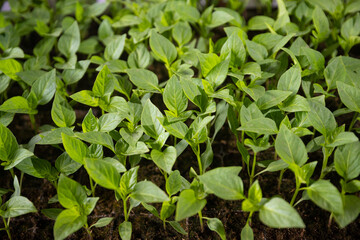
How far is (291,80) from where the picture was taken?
906mm

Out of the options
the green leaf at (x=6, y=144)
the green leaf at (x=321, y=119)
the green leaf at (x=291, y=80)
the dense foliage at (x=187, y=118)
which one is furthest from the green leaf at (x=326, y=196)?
the green leaf at (x=6, y=144)

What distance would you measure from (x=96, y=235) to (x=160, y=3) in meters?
0.81

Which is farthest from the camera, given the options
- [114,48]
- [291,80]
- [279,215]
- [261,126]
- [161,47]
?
[114,48]

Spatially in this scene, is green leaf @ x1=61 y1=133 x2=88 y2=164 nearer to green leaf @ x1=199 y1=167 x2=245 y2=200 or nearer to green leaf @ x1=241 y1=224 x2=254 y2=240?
green leaf @ x1=199 y1=167 x2=245 y2=200

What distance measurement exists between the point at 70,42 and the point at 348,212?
3.09 ft

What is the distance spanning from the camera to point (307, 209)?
919 mm

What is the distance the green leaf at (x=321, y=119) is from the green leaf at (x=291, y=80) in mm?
72

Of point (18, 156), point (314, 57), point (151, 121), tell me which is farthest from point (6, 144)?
point (314, 57)

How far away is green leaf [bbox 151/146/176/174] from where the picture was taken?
31.3 inches

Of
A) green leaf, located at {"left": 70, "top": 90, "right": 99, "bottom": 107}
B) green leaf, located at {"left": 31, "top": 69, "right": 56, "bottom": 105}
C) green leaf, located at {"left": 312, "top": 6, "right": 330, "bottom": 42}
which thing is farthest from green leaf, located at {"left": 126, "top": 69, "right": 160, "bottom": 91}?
green leaf, located at {"left": 312, "top": 6, "right": 330, "bottom": 42}

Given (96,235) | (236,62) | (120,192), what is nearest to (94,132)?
(120,192)

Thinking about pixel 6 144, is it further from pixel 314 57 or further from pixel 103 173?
pixel 314 57

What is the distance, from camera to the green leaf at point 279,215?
66 cm

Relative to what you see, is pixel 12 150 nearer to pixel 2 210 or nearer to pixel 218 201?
pixel 2 210
